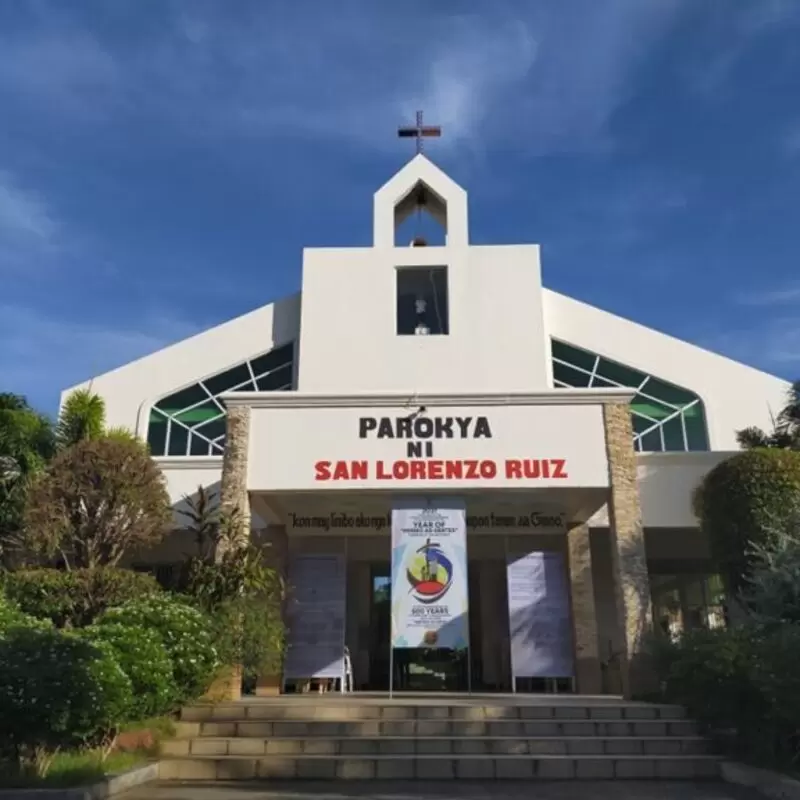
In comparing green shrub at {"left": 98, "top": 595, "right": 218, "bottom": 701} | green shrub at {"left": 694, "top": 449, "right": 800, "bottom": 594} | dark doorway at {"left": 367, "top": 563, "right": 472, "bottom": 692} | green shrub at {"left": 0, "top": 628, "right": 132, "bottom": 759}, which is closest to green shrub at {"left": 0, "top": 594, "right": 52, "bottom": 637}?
green shrub at {"left": 98, "top": 595, "right": 218, "bottom": 701}

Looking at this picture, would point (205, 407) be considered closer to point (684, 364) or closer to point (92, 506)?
point (92, 506)

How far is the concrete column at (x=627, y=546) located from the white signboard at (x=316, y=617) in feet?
16.9

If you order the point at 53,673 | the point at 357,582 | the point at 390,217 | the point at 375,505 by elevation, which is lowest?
the point at 53,673

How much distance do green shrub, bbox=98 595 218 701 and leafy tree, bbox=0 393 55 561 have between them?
5093 mm

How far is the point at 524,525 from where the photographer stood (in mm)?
15672

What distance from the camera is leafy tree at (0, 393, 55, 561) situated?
14062 mm

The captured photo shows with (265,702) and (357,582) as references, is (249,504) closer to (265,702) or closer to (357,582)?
(265,702)

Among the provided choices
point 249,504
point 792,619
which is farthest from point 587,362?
point 792,619

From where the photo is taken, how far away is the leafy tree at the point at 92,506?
495 inches

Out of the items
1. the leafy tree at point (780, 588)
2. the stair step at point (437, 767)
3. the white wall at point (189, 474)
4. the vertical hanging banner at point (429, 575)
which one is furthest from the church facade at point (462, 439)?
the stair step at point (437, 767)

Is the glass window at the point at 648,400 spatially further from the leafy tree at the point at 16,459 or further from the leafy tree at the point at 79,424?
the leafy tree at the point at 16,459

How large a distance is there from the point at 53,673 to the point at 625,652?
891 centimetres

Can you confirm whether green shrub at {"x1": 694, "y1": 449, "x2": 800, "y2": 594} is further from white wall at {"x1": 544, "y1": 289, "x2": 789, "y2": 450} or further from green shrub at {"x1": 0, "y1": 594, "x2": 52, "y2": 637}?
green shrub at {"x1": 0, "y1": 594, "x2": 52, "y2": 637}

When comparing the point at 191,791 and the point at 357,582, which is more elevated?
the point at 357,582
